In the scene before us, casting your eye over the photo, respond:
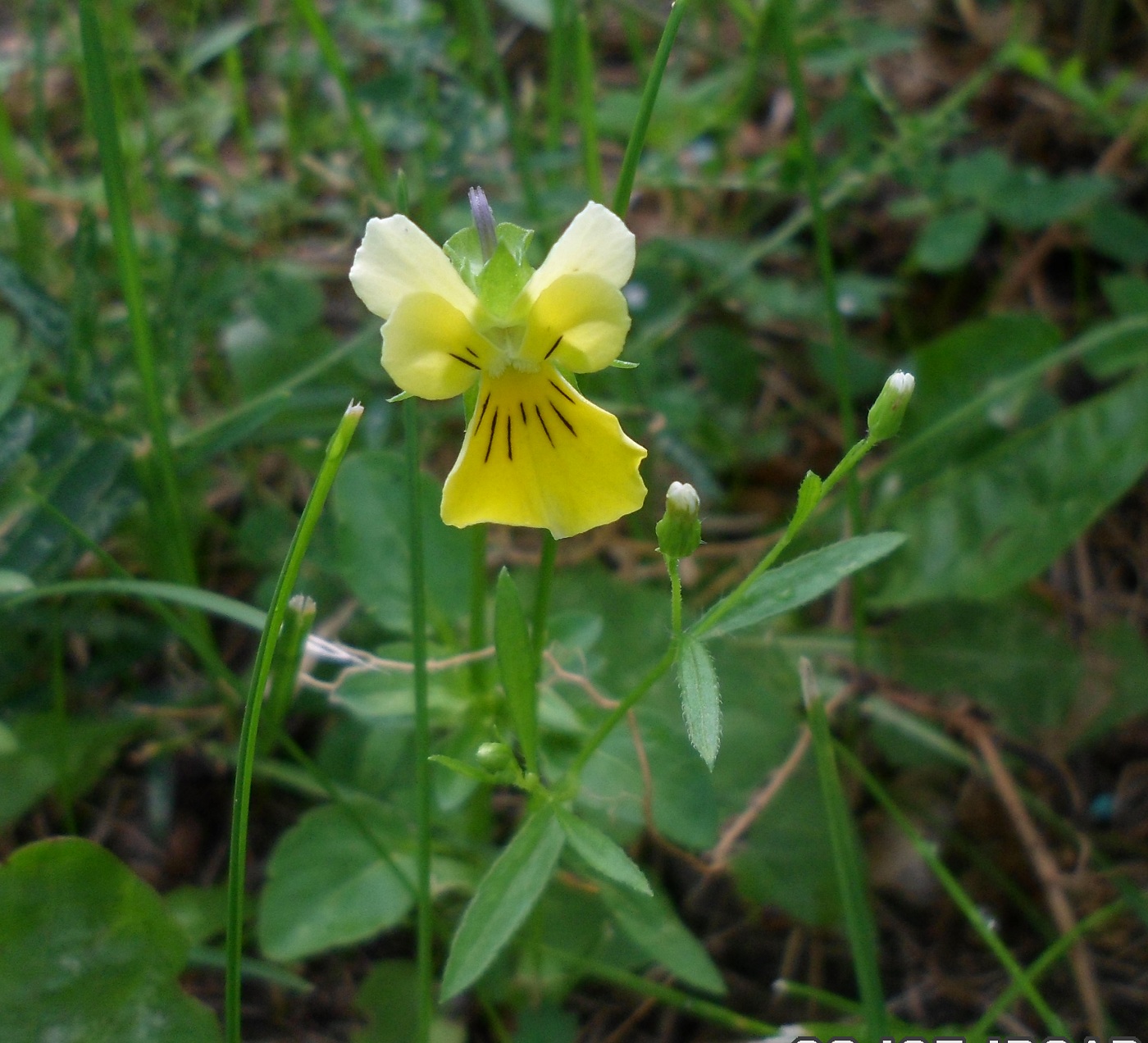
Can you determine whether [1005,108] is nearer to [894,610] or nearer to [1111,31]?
[1111,31]

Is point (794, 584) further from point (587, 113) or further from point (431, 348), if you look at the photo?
point (587, 113)

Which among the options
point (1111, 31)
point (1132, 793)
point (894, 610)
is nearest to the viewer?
point (1132, 793)

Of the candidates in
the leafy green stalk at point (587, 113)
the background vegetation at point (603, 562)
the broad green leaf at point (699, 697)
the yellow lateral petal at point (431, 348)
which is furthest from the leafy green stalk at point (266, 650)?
the leafy green stalk at point (587, 113)

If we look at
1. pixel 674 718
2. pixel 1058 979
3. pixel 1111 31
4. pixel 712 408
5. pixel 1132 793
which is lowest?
pixel 1058 979

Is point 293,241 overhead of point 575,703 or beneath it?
overhead

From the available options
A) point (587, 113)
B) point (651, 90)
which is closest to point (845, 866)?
point (651, 90)

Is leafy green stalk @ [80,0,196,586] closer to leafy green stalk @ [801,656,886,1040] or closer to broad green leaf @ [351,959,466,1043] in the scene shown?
broad green leaf @ [351,959,466,1043]

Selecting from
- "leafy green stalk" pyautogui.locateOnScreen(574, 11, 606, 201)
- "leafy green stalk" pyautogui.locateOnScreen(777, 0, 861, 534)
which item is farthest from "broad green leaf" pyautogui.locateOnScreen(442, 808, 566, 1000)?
"leafy green stalk" pyautogui.locateOnScreen(574, 11, 606, 201)

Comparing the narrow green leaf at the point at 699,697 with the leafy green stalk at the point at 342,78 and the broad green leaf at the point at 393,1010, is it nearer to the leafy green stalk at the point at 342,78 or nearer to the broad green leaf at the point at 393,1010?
the broad green leaf at the point at 393,1010

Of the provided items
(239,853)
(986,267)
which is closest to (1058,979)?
(239,853)
